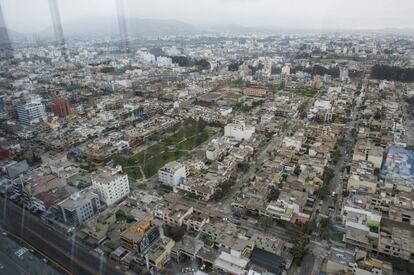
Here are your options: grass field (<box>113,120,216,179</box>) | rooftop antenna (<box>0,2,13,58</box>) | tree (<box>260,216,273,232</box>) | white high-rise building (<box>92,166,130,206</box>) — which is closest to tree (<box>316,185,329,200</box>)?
tree (<box>260,216,273,232</box>)

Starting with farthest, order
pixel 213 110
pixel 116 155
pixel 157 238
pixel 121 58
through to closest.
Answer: pixel 121 58 → pixel 213 110 → pixel 116 155 → pixel 157 238

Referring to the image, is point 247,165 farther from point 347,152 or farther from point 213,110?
point 213,110

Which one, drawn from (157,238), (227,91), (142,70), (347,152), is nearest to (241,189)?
(157,238)

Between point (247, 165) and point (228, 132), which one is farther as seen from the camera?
point (228, 132)

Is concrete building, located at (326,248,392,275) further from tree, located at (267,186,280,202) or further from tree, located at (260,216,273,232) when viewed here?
tree, located at (267,186,280,202)

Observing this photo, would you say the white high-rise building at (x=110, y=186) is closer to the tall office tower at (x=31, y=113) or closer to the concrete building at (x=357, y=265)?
the concrete building at (x=357, y=265)
